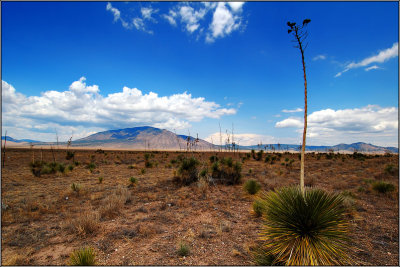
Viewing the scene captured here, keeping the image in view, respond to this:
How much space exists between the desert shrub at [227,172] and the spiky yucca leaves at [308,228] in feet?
31.6

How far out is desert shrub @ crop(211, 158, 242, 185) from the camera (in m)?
13.8

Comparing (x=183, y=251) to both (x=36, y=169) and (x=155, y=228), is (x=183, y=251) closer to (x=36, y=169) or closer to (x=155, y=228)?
(x=155, y=228)

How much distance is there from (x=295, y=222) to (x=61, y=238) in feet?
21.7

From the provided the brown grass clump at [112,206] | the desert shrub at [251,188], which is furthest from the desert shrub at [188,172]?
the brown grass clump at [112,206]

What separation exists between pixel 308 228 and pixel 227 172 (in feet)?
34.9

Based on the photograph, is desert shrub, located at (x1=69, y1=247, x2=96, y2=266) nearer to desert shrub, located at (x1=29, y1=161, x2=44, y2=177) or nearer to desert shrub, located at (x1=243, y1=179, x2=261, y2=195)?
desert shrub, located at (x1=243, y1=179, x2=261, y2=195)

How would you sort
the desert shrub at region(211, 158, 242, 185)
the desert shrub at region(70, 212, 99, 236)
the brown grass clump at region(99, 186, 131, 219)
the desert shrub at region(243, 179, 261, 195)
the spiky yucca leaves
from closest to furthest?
the spiky yucca leaves, the desert shrub at region(70, 212, 99, 236), the brown grass clump at region(99, 186, 131, 219), the desert shrub at region(243, 179, 261, 195), the desert shrub at region(211, 158, 242, 185)

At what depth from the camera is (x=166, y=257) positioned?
4.79m

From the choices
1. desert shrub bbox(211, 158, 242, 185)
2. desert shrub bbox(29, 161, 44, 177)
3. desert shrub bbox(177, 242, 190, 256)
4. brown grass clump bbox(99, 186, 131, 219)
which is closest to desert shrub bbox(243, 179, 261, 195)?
desert shrub bbox(211, 158, 242, 185)

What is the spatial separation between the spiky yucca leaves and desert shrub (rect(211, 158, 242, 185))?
379 inches

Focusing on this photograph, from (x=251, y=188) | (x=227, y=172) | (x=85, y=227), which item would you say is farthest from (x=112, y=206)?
(x=227, y=172)

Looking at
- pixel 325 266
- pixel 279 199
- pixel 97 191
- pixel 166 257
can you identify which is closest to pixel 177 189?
pixel 97 191

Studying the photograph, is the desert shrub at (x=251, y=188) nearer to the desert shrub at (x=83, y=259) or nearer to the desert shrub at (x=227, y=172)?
the desert shrub at (x=227, y=172)

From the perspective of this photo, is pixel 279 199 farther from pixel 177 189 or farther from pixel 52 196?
pixel 52 196
